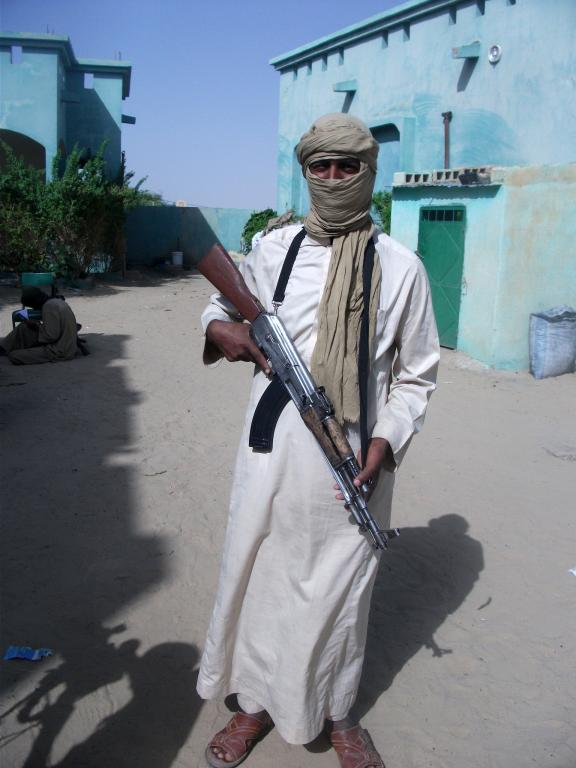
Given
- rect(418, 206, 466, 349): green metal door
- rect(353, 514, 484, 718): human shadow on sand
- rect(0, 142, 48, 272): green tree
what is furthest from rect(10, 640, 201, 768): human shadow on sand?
rect(0, 142, 48, 272): green tree

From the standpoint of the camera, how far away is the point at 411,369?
6.95 feet

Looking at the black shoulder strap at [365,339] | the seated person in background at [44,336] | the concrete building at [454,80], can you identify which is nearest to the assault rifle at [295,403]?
the black shoulder strap at [365,339]

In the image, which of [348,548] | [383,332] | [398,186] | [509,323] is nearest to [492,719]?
[348,548]

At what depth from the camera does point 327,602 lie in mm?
2057

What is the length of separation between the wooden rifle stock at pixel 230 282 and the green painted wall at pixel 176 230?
18.5m

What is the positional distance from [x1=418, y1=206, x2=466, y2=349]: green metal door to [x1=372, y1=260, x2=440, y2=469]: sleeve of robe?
24.9 ft

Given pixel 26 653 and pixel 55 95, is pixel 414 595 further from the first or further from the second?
pixel 55 95

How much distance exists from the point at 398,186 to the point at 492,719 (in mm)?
8595

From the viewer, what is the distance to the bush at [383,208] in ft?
40.1

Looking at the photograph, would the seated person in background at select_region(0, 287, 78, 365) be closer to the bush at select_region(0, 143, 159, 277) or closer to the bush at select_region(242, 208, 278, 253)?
the bush at select_region(0, 143, 159, 277)

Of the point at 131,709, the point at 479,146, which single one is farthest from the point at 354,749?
the point at 479,146

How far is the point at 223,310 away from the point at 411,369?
62 cm

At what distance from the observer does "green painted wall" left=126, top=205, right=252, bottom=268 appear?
21094 mm

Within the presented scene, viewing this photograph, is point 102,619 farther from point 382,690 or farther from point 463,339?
point 463,339
